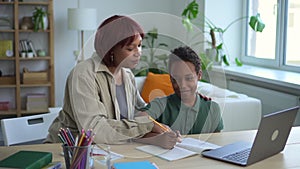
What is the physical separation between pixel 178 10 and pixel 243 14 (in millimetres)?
1019

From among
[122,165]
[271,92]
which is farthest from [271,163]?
[271,92]

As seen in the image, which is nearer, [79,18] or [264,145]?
[264,145]

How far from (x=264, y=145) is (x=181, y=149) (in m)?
0.29

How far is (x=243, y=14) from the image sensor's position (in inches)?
168

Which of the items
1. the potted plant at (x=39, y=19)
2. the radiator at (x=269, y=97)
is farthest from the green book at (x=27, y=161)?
the potted plant at (x=39, y=19)

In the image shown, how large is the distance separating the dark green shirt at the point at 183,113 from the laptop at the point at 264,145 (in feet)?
0.60

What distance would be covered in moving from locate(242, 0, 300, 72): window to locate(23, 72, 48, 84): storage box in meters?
2.21

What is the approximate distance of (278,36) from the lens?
3.62 m

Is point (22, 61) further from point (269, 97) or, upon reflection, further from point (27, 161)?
point (27, 161)

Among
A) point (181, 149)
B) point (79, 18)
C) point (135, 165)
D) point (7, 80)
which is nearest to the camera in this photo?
point (135, 165)

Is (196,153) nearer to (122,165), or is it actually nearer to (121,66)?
(122,165)

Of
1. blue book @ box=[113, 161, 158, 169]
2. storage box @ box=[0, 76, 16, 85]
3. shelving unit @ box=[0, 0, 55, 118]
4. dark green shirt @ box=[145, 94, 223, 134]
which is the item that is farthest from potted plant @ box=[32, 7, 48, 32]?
blue book @ box=[113, 161, 158, 169]

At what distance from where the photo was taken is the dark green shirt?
168cm

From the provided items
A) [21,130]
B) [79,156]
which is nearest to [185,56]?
[79,156]
